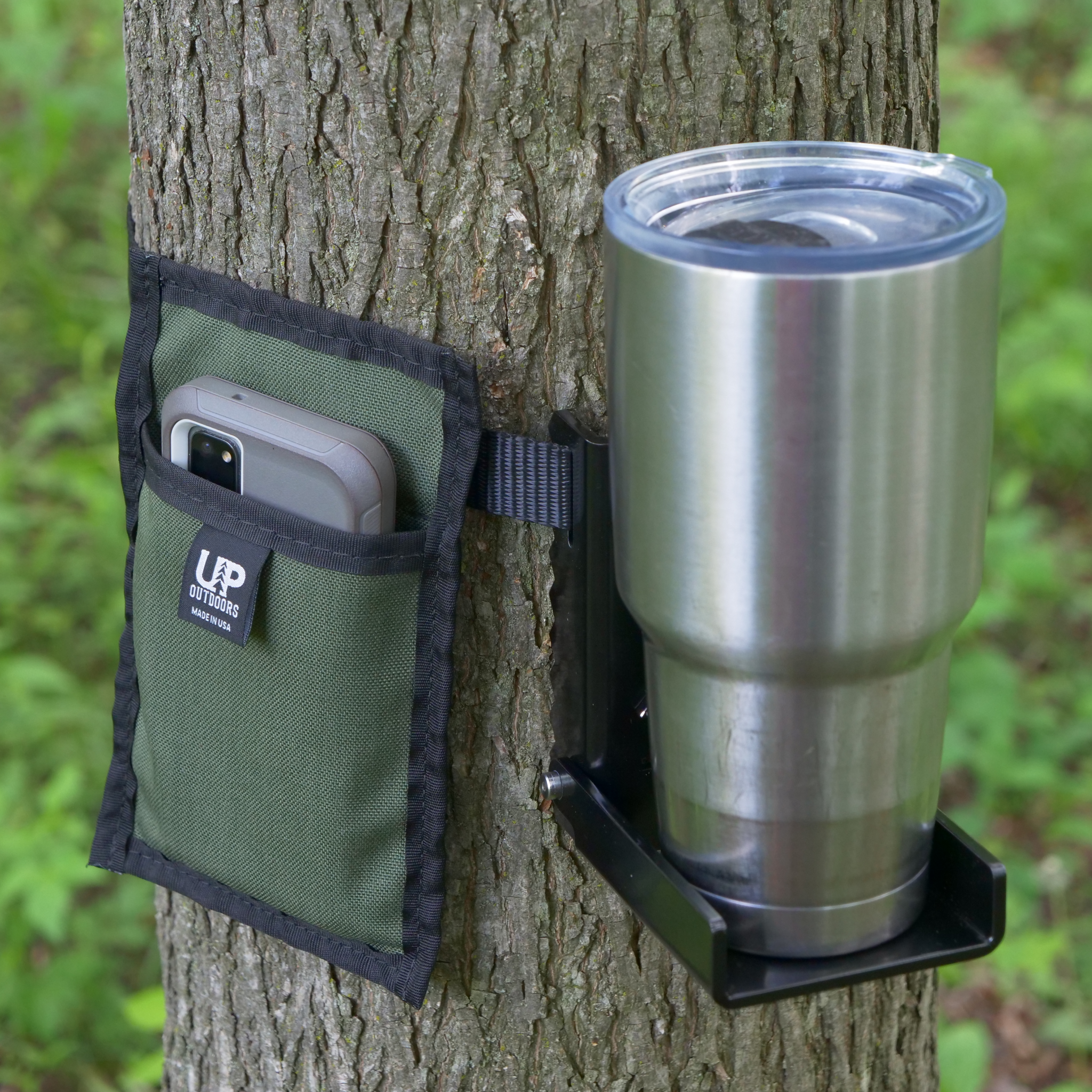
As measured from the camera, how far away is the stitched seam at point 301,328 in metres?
1.07

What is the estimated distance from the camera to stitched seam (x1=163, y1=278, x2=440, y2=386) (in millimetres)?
1072

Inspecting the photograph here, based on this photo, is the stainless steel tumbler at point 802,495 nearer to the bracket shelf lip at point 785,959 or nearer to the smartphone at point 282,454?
the bracket shelf lip at point 785,959

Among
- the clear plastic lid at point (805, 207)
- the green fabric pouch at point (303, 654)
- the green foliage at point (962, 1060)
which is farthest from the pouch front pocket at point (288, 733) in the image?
the green foliage at point (962, 1060)

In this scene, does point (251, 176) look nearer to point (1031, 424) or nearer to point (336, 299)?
point (336, 299)

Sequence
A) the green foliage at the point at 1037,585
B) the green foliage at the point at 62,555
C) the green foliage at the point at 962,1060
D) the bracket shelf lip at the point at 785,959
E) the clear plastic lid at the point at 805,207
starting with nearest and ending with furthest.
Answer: the clear plastic lid at the point at 805,207, the bracket shelf lip at the point at 785,959, the green foliage at the point at 962,1060, the green foliage at the point at 62,555, the green foliage at the point at 1037,585

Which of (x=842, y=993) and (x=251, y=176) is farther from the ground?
(x=251, y=176)

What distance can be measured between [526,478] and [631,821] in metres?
0.30

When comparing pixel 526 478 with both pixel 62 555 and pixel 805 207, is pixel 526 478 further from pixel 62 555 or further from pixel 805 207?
pixel 62 555

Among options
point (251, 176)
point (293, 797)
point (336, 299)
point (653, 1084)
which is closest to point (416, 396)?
point (336, 299)

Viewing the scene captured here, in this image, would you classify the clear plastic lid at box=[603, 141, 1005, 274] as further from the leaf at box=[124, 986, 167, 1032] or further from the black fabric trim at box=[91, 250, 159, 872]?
the leaf at box=[124, 986, 167, 1032]

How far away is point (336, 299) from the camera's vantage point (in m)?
1.13

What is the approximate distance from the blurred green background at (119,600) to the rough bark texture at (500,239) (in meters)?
0.92

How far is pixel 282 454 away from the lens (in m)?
1.09

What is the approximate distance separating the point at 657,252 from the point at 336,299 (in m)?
0.40
